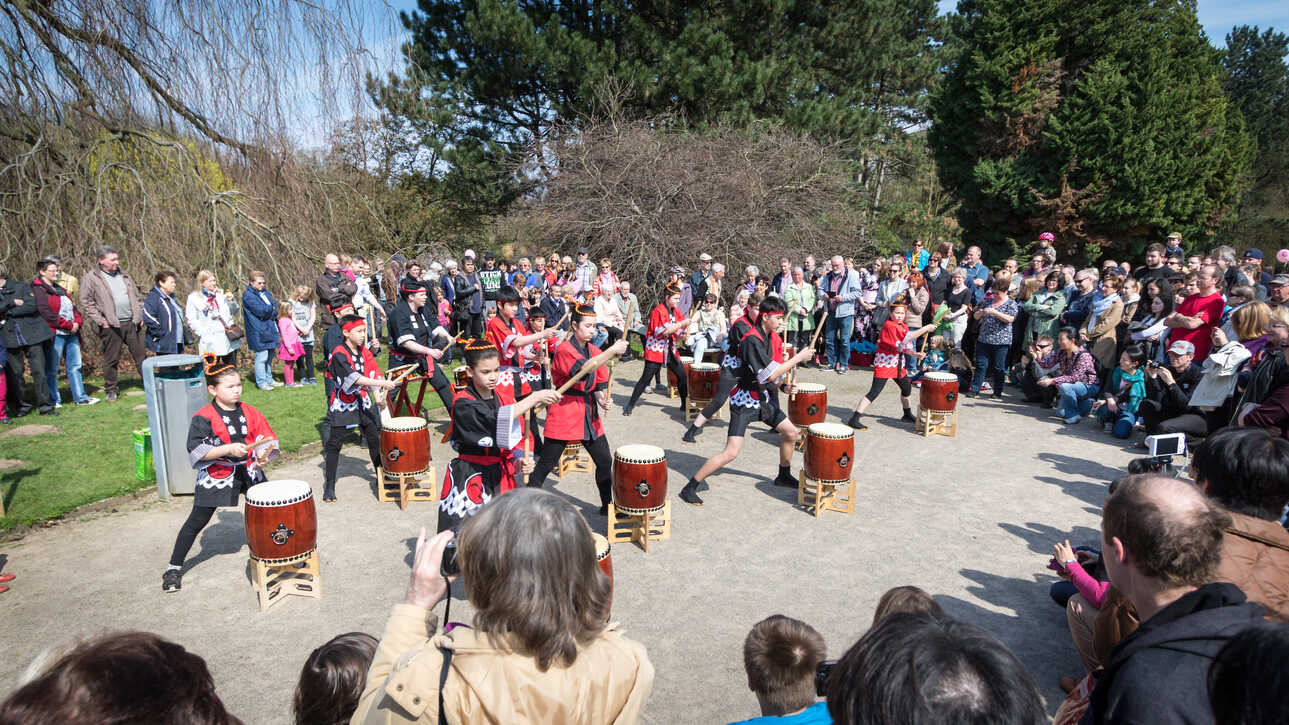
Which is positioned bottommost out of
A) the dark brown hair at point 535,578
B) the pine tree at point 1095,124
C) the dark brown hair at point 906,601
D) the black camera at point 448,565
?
the dark brown hair at point 906,601

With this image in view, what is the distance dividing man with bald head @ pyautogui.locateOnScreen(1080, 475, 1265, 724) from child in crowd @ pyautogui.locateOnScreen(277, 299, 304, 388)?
33.2 ft

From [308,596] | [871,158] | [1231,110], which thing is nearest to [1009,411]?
[308,596]

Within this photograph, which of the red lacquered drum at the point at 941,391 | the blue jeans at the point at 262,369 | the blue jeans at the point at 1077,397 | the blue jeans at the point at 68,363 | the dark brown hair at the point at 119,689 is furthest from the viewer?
the blue jeans at the point at 262,369

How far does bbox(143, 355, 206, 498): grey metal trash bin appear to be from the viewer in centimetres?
600

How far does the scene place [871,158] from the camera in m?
25.9

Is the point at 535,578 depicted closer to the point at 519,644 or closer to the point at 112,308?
the point at 519,644

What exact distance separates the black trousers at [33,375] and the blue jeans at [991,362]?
1229 cm

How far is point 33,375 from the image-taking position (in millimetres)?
8500

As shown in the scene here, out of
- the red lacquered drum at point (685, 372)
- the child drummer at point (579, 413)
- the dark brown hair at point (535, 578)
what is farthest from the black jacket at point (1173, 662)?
the red lacquered drum at point (685, 372)

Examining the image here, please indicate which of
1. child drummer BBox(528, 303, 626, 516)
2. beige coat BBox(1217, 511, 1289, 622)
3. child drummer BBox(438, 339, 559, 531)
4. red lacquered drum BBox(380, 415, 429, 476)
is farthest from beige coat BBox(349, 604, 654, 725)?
red lacquered drum BBox(380, 415, 429, 476)

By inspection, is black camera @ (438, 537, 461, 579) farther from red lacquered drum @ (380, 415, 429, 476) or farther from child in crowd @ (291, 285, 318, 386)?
child in crowd @ (291, 285, 318, 386)

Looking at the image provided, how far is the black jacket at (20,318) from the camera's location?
7910 millimetres

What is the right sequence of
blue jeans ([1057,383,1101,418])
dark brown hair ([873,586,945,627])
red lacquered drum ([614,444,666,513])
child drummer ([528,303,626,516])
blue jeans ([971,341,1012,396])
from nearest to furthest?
dark brown hair ([873,586,945,627]), red lacquered drum ([614,444,666,513]), child drummer ([528,303,626,516]), blue jeans ([1057,383,1101,418]), blue jeans ([971,341,1012,396])

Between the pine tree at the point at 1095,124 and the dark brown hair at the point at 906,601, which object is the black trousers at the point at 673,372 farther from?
the pine tree at the point at 1095,124
